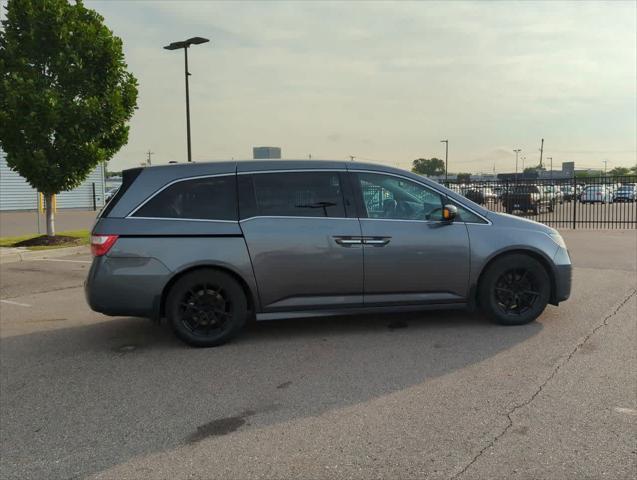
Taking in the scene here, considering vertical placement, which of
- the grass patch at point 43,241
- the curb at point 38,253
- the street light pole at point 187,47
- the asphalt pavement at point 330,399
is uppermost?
the street light pole at point 187,47

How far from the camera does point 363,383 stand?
4.30 meters

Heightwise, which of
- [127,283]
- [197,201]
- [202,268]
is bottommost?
[127,283]

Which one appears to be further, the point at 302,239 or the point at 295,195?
the point at 295,195

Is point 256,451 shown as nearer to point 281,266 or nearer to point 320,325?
point 281,266

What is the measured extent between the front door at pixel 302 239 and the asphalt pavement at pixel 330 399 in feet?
1.61

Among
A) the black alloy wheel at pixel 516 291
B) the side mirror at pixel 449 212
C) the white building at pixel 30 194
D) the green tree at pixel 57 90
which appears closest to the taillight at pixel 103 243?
the side mirror at pixel 449 212

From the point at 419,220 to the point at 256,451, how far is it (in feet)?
10.0

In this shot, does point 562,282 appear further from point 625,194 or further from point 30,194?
point 30,194

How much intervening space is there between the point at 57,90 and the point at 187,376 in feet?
35.0

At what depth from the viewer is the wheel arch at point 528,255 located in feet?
18.7

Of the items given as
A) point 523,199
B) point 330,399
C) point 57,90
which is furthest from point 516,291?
point 523,199

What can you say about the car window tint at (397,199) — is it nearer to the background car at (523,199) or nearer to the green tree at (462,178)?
the green tree at (462,178)

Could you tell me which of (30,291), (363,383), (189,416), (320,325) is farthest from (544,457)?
(30,291)

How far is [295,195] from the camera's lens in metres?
5.39
